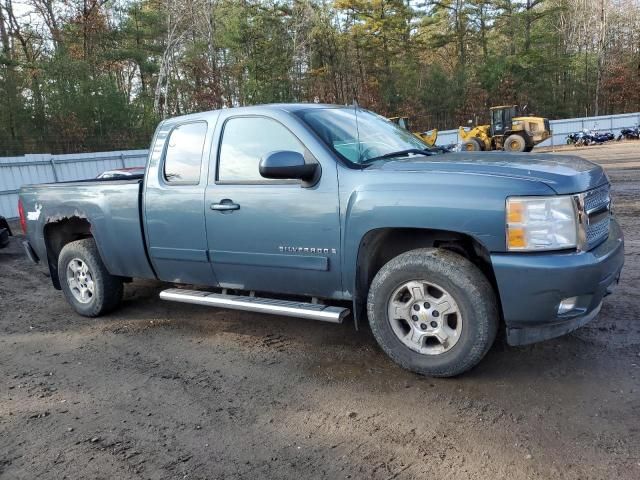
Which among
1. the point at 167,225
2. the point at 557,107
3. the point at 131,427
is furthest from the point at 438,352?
the point at 557,107

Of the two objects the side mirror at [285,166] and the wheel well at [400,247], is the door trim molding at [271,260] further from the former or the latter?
the side mirror at [285,166]

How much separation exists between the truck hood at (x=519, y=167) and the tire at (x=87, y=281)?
305 centimetres

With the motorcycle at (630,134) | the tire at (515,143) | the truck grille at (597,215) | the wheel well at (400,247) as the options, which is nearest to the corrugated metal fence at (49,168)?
the wheel well at (400,247)

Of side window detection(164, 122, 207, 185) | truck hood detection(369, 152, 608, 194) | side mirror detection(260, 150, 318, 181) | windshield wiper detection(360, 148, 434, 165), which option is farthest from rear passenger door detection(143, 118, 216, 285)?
truck hood detection(369, 152, 608, 194)

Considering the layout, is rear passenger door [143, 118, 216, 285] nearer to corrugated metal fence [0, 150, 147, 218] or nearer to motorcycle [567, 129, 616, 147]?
corrugated metal fence [0, 150, 147, 218]

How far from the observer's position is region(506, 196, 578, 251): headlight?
3.14 m

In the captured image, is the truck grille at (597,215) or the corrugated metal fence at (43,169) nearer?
the truck grille at (597,215)

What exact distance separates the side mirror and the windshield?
13.5 inches

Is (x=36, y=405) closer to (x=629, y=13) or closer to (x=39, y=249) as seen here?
(x=39, y=249)

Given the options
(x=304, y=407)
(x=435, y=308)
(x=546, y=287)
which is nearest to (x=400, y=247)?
(x=435, y=308)

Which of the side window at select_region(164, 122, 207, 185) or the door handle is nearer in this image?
the door handle

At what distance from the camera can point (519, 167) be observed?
11.2ft

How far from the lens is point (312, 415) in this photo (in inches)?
130

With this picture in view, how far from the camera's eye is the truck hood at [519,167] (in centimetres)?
324
